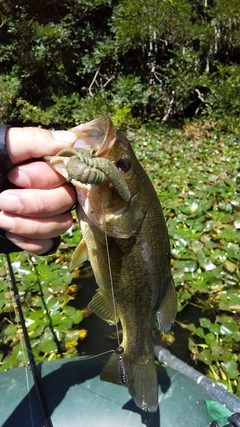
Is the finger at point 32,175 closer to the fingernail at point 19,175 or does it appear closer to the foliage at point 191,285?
the fingernail at point 19,175

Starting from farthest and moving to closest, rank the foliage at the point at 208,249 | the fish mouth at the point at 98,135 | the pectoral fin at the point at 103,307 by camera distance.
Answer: the foliage at the point at 208,249 < the pectoral fin at the point at 103,307 < the fish mouth at the point at 98,135

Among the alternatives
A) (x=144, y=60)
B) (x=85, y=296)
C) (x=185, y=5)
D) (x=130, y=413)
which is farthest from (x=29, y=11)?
(x=130, y=413)

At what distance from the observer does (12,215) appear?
1331 millimetres

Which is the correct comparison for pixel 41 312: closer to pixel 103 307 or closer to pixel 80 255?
pixel 103 307

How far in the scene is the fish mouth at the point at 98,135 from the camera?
1.23 meters

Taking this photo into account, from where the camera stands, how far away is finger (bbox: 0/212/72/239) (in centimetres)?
133

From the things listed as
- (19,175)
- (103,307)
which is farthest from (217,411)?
(19,175)

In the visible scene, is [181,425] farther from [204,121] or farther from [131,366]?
[204,121]

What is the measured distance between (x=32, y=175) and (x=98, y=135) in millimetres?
285

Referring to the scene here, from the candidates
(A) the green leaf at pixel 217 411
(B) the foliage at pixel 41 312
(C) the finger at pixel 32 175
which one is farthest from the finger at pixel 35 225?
(B) the foliage at pixel 41 312

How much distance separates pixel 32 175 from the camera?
131cm

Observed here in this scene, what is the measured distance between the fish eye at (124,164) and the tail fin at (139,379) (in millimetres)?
883

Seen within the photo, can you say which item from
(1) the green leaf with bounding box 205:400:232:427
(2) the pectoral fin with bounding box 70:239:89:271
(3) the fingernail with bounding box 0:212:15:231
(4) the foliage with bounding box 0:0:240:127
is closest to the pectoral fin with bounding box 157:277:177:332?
(2) the pectoral fin with bounding box 70:239:89:271

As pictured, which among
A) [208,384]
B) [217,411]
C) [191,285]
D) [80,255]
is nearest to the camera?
Result: [80,255]
